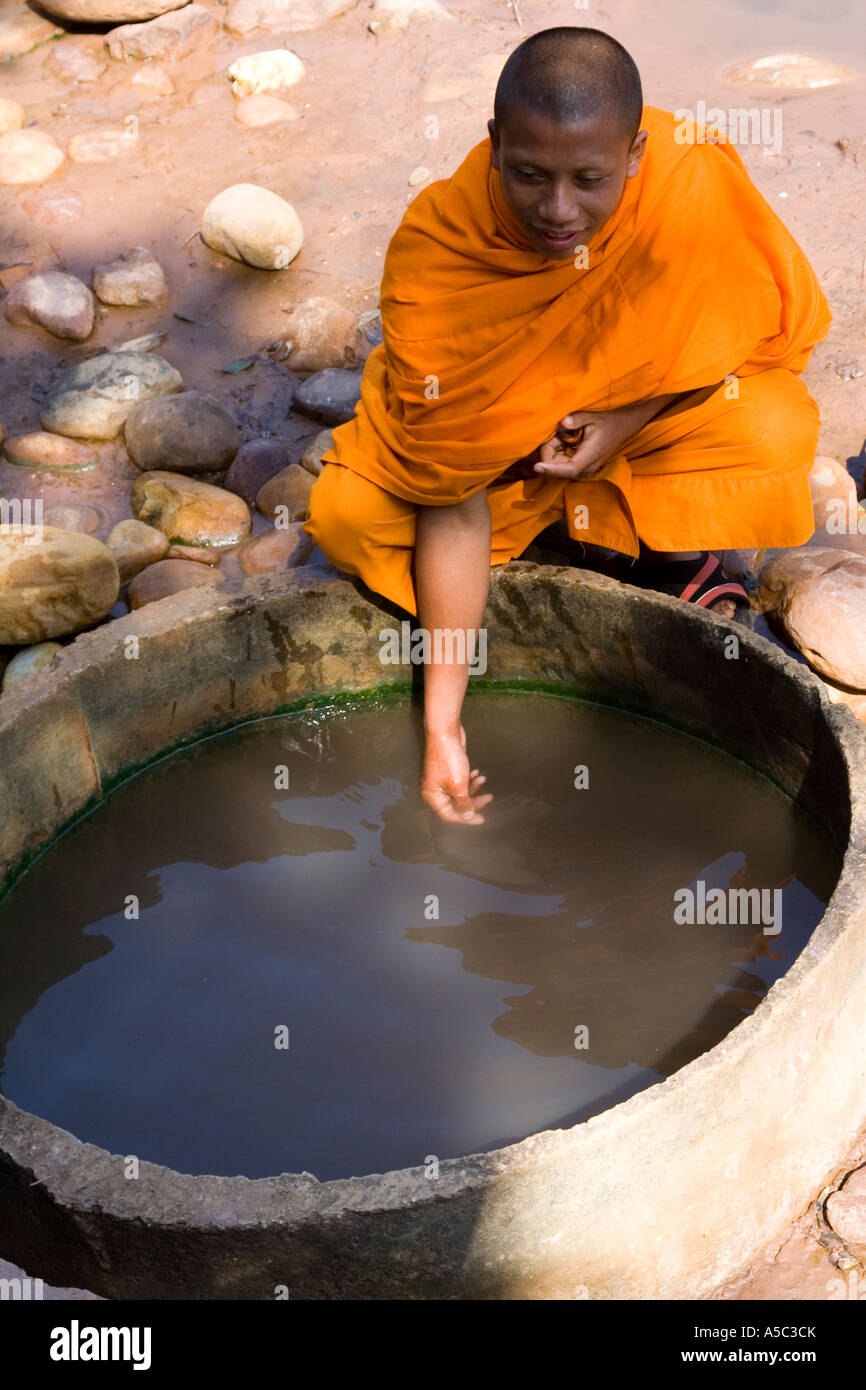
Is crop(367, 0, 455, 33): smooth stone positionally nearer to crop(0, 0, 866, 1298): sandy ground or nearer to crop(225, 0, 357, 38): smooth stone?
crop(0, 0, 866, 1298): sandy ground

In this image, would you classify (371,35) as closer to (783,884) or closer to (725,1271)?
(783,884)

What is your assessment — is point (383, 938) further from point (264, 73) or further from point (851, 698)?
point (264, 73)

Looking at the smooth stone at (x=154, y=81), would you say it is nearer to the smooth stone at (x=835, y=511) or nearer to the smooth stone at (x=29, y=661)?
the smooth stone at (x=29, y=661)

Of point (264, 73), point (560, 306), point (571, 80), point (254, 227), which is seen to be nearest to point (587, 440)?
point (560, 306)

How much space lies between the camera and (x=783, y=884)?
8.61 feet

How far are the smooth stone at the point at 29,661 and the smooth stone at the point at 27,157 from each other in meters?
2.63

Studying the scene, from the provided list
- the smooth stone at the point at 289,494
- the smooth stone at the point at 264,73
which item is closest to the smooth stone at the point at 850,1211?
the smooth stone at the point at 289,494

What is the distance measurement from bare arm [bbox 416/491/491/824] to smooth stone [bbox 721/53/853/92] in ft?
10.7

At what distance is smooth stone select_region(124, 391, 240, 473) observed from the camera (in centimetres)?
376

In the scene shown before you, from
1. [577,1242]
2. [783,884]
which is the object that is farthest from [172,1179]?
Result: [783,884]

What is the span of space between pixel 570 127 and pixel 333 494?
0.92 metres

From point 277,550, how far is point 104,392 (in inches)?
37.1

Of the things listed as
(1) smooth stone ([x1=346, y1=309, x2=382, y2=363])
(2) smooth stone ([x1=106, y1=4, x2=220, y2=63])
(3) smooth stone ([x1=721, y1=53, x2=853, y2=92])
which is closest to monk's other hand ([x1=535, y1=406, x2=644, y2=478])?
(1) smooth stone ([x1=346, y1=309, x2=382, y2=363])

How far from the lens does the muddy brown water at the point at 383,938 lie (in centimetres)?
226
